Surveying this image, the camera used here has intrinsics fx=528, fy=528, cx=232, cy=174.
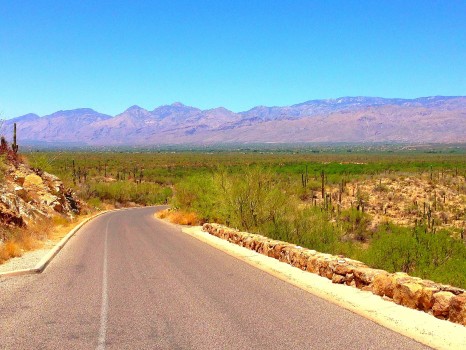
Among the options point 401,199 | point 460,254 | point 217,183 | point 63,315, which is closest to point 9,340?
point 63,315

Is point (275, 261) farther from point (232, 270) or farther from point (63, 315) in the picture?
point (63, 315)

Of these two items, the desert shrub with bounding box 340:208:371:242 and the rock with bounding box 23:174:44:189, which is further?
the rock with bounding box 23:174:44:189

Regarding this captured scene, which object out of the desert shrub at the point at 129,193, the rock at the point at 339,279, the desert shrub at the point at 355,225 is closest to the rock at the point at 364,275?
the rock at the point at 339,279

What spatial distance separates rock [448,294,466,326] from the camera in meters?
8.34

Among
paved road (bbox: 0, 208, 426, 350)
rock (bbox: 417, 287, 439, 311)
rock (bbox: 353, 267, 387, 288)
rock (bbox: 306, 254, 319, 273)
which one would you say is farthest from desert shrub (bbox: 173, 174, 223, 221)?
rock (bbox: 417, 287, 439, 311)

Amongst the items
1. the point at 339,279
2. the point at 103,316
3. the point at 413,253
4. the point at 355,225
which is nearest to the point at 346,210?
the point at 355,225

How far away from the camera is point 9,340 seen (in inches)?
297

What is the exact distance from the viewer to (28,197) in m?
29.8

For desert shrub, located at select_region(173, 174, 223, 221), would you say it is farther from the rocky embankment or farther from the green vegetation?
the rocky embankment

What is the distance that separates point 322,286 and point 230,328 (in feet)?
13.2

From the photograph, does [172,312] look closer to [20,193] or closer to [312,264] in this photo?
[312,264]

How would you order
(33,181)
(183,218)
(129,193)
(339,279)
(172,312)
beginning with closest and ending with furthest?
(172,312) → (339,279) → (183,218) → (33,181) → (129,193)

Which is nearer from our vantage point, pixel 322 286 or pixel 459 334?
pixel 459 334

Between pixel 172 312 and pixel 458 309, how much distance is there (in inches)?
186
